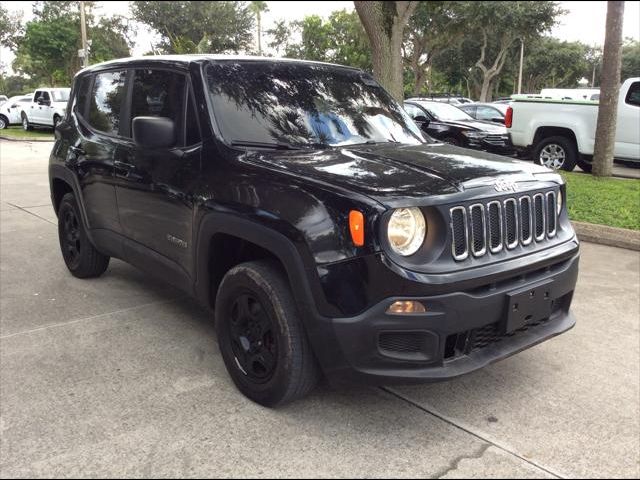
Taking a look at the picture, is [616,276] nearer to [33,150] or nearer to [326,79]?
[326,79]

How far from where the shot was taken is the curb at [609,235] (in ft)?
20.9

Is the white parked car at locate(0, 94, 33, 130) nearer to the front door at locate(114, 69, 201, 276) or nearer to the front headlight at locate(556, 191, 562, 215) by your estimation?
the front door at locate(114, 69, 201, 276)

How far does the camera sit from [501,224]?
2822mm

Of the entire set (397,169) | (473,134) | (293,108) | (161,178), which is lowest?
(473,134)

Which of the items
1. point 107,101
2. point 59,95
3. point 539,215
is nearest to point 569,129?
point 539,215

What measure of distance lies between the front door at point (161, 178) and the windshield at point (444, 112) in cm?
961

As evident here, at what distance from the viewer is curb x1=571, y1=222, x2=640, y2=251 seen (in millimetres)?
6359

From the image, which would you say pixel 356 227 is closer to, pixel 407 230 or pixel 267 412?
pixel 407 230

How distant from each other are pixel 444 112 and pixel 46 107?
16513 millimetres

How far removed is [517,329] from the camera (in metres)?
2.89

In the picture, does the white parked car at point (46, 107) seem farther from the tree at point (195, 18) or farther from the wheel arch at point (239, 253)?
the tree at point (195, 18)

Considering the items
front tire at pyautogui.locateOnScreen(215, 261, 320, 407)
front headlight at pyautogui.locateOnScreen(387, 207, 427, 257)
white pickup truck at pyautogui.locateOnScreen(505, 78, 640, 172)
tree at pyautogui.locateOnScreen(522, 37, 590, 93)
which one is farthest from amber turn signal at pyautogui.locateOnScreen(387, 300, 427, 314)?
white pickup truck at pyautogui.locateOnScreen(505, 78, 640, 172)

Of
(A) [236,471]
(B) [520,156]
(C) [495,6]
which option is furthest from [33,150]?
(C) [495,6]

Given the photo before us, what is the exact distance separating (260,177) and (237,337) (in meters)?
0.87
